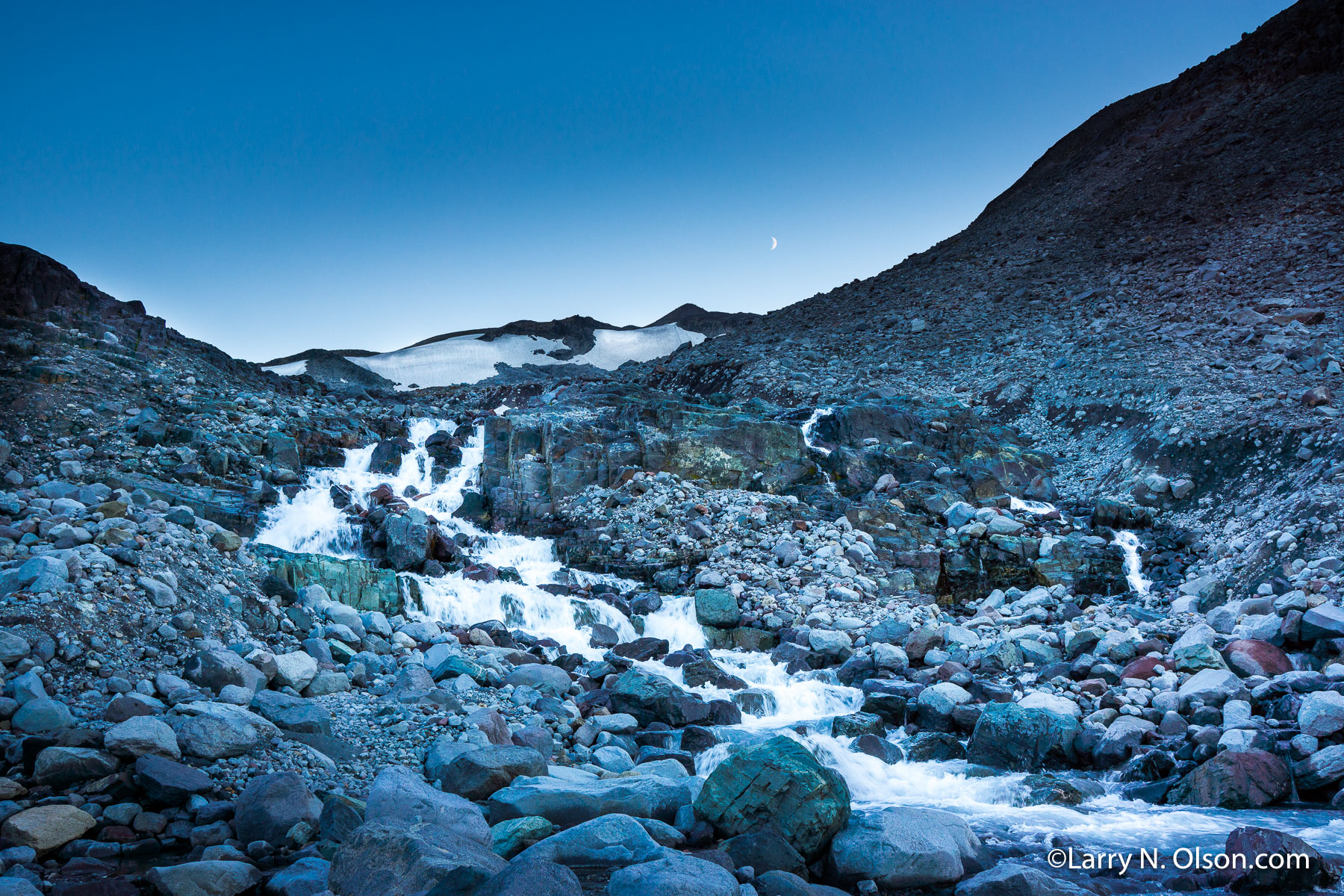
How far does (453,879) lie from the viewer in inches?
130

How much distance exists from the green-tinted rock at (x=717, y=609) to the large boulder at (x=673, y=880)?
7.30 metres

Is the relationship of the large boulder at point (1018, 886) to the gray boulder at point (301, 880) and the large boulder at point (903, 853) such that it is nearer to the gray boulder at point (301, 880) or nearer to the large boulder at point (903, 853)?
the large boulder at point (903, 853)

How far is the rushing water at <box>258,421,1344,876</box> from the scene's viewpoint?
17.6ft

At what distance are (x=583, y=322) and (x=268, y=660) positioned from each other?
1767 inches

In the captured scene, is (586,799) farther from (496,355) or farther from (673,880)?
(496,355)

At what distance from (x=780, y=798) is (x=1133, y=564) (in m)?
10.8

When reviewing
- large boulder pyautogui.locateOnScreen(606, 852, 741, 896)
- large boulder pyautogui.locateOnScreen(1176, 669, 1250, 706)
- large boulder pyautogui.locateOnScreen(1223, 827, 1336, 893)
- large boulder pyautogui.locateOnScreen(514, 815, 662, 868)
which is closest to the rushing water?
large boulder pyautogui.locateOnScreen(1223, 827, 1336, 893)

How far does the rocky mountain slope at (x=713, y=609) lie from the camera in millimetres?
4527

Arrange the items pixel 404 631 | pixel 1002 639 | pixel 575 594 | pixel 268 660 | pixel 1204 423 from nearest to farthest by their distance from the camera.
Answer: pixel 268 660 → pixel 404 631 → pixel 1002 639 → pixel 575 594 → pixel 1204 423

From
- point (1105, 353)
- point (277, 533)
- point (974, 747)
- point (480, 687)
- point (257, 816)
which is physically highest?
point (1105, 353)

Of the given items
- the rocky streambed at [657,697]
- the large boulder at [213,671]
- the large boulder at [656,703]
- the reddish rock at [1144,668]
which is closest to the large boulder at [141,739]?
the rocky streambed at [657,697]

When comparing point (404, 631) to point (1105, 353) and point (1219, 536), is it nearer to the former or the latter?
point (1219, 536)

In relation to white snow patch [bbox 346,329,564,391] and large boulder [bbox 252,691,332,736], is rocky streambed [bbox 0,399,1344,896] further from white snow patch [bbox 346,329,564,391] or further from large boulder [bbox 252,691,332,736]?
white snow patch [bbox 346,329,564,391]

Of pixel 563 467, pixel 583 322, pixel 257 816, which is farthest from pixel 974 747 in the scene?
pixel 583 322
